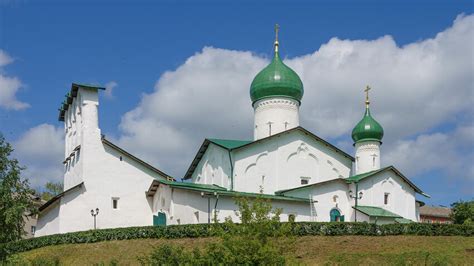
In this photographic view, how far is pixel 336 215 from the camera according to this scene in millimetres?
34906

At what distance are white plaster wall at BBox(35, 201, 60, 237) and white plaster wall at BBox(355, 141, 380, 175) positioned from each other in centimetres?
1892

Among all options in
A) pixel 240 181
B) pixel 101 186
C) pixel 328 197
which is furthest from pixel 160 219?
pixel 328 197

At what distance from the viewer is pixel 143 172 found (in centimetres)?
3619

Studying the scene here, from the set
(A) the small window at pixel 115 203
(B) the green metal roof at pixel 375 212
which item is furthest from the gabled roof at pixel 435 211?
(A) the small window at pixel 115 203

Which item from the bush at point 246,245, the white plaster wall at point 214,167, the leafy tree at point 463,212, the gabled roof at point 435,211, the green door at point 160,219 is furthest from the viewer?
the gabled roof at point 435,211

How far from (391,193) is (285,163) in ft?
22.1

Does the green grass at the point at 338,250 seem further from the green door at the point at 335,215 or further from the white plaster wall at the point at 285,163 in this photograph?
the white plaster wall at the point at 285,163

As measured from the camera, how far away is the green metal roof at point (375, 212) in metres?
34.3

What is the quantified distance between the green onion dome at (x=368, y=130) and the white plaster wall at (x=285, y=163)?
2589 mm

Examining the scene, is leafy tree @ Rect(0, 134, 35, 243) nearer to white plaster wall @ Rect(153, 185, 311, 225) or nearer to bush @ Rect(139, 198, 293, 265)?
white plaster wall @ Rect(153, 185, 311, 225)

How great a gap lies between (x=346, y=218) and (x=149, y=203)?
11.5 meters

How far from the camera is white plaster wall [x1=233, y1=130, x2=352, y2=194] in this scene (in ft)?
116

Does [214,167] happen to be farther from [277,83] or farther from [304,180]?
[277,83]

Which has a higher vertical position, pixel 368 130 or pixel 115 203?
pixel 368 130
